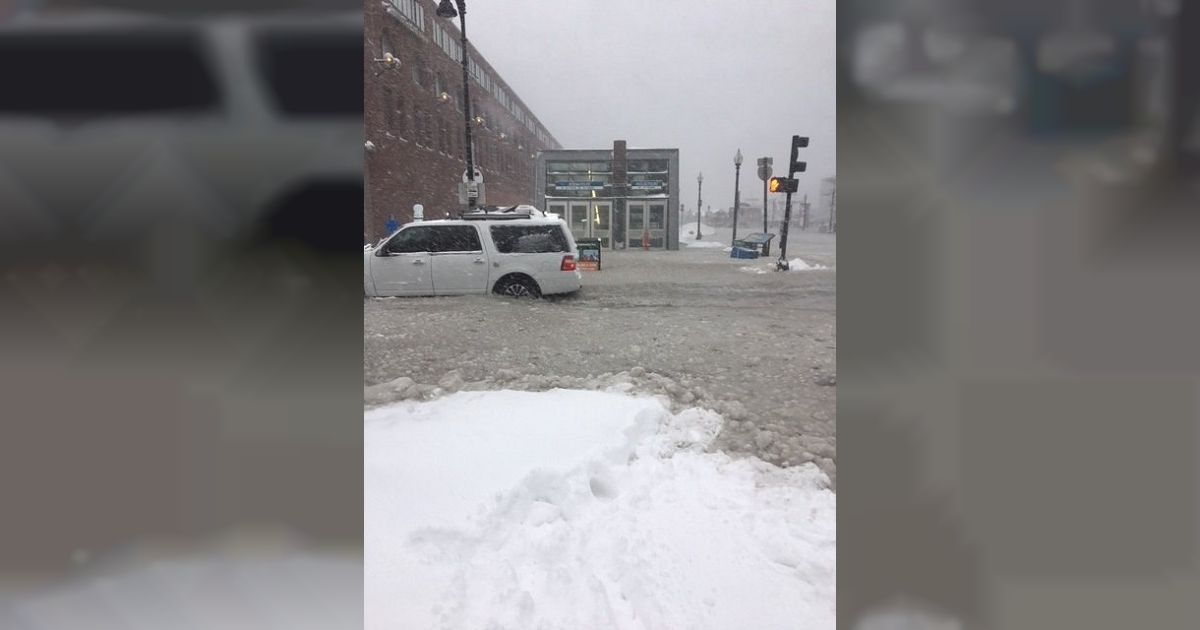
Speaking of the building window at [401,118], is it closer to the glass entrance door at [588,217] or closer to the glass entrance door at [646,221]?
the glass entrance door at [588,217]

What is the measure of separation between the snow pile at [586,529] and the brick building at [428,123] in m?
10.3

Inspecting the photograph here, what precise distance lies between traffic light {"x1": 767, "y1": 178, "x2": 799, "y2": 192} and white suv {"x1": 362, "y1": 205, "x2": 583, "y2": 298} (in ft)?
14.2

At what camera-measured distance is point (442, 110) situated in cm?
1455

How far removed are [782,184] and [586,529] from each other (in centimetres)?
817

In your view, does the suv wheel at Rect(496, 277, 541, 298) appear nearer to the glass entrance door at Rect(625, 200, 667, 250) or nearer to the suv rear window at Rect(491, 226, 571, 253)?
the suv rear window at Rect(491, 226, 571, 253)

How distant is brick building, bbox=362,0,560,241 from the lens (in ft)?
40.8

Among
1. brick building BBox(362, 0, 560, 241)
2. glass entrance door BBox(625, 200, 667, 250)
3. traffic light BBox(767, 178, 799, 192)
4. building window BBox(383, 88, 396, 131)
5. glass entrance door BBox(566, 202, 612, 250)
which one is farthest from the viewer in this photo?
glass entrance door BBox(625, 200, 667, 250)

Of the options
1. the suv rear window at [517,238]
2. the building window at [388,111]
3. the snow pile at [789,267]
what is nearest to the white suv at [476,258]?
the suv rear window at [517,238]
